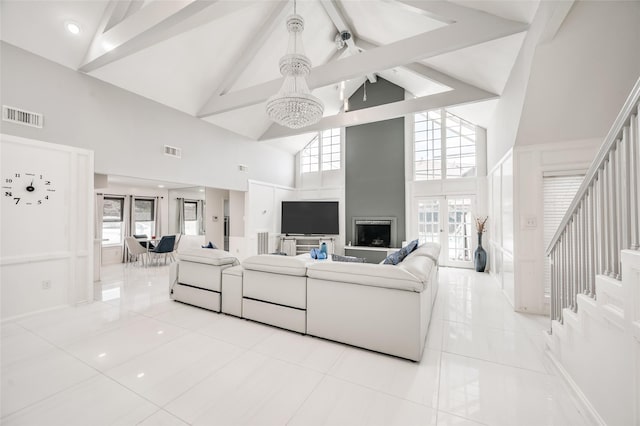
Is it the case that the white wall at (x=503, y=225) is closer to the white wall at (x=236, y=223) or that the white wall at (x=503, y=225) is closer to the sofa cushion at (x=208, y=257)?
the sofa cushion at (x=208, y=257)

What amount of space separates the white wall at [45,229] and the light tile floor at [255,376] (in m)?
0.37

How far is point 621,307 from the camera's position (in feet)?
4.56

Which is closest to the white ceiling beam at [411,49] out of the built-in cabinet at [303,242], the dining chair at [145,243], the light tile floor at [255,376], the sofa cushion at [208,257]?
the sofa cushion at [208,257]

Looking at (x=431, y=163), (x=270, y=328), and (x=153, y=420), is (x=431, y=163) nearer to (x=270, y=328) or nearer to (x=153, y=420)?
(x=270, y=328)

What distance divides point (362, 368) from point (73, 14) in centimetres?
510

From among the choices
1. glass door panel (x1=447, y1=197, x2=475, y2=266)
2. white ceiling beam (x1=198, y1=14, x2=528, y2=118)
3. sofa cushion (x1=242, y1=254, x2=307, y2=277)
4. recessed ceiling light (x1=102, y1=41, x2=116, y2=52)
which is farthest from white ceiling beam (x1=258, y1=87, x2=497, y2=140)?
sofa cushion (x1=242, y1=254, x2=307, y2=277)

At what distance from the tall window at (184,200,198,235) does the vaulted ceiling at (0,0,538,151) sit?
445 cm

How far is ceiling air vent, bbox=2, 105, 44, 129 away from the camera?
3020mm

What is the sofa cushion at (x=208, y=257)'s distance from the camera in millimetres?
3352

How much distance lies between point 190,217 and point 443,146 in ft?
27.9

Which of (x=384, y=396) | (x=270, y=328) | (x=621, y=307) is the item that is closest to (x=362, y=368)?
(x=384, y=396)

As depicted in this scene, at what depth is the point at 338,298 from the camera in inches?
99.7

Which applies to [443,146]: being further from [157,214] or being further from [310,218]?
[157,214]

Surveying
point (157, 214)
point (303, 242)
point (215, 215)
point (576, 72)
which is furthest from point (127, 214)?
point (576, 72)
